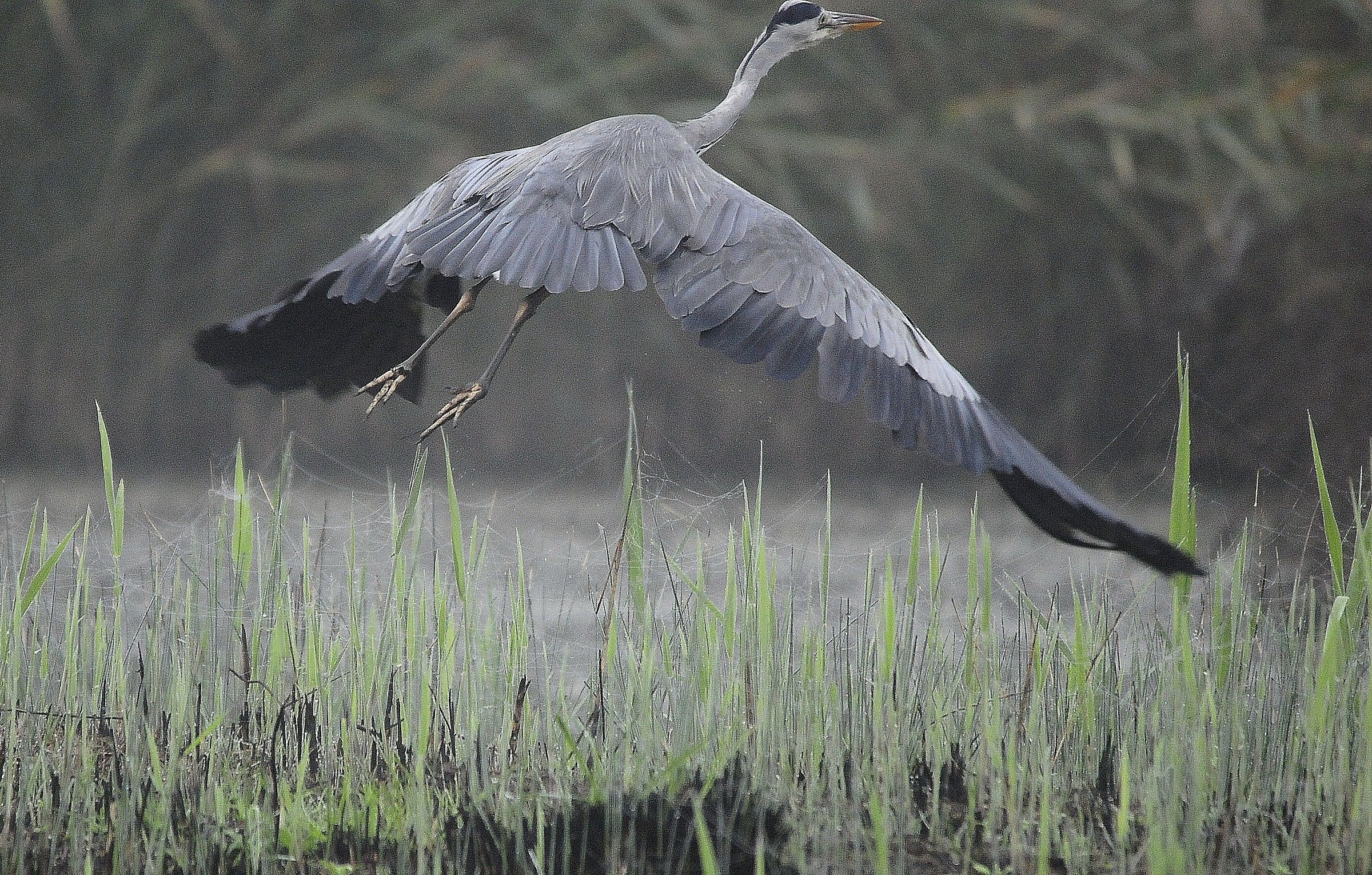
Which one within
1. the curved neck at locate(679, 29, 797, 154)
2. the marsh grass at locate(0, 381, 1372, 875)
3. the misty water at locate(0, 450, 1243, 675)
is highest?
the curved neck at locate(679, 29, 797, 154)

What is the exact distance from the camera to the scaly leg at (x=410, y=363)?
1700 mm

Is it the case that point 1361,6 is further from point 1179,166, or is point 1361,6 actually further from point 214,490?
point 214,490

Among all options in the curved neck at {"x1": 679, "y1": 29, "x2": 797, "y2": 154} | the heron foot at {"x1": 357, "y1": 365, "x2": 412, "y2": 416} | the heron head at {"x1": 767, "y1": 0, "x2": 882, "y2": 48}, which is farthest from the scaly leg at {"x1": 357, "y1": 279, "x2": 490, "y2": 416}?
the heron head at {"x1": 767, "y1": 0, "x2": 882, "y2": 48}

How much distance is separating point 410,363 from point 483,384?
9 centimetres

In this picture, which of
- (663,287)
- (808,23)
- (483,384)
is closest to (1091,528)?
(663,287)

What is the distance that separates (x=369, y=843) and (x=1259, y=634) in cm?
107

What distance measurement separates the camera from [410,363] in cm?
170

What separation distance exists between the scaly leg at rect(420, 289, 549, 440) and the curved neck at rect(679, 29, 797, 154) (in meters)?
0.36

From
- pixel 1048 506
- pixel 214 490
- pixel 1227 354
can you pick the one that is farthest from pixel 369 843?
pixel 1227 354

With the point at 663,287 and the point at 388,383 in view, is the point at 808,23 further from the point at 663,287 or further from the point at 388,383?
the point at 388,383

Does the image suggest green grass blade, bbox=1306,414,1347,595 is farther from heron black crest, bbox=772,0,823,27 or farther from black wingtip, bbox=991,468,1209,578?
heron black crest, bbox=772,0,823,27

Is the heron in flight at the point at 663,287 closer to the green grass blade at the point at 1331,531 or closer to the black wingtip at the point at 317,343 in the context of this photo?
the black wingtip at the point at 317,343

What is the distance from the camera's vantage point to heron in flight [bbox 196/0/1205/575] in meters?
1.58

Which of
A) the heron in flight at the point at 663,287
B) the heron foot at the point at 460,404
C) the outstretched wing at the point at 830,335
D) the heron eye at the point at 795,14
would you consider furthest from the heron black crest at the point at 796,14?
the heron foot at the point at 460,404
